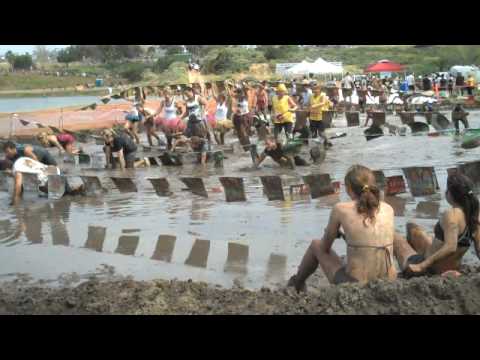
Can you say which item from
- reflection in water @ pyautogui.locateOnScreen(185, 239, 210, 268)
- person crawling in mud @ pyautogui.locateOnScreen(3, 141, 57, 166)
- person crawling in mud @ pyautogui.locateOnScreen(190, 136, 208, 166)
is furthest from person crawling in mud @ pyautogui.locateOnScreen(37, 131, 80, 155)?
reflection in water @ pyautogui.locateOnScreen(185, 239, 210, 268)

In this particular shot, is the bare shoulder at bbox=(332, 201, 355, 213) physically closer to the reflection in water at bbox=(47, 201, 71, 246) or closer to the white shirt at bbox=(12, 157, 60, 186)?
the reflection in water at bbox=(47, 201, 71, 246)

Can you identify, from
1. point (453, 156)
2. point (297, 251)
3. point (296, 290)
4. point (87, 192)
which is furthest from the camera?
point (453, 156)

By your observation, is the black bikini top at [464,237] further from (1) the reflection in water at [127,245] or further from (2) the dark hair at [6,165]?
(2) the dark hair at [6,165]

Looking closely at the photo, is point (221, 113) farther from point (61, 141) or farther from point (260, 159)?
point (260, 159)

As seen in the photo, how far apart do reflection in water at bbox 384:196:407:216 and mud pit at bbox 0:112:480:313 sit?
0.03 meters

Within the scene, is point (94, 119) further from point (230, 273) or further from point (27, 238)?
point (230, 273)

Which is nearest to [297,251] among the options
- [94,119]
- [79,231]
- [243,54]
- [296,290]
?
[296,290]

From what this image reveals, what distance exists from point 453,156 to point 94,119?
1904 centimetres

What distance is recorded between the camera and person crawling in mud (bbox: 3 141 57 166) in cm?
1198

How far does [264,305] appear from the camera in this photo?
17.9 feet

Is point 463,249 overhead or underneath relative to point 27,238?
overhead

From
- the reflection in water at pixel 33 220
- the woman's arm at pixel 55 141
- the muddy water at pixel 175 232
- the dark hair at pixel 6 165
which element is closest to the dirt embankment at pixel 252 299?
the muddy water at pixel 175 232

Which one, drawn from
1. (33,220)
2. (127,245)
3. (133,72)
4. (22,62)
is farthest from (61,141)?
(22,62)

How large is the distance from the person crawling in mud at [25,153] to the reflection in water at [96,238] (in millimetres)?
3006
